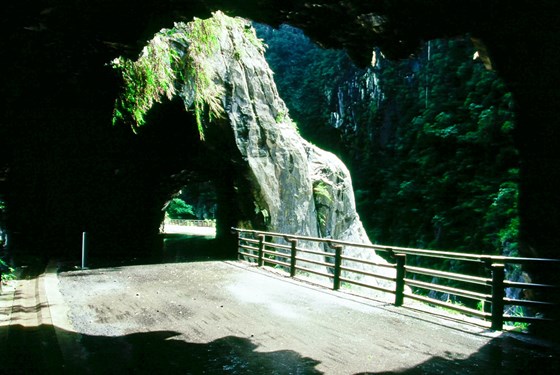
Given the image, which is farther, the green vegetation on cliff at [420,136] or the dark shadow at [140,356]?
the green vegetation on cliff at [420,136]

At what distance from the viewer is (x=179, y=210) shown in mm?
55594

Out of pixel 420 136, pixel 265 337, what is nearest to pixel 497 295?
pixel 265 337

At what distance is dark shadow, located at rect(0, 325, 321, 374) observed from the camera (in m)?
4.79

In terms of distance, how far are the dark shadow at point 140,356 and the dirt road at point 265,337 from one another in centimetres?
1

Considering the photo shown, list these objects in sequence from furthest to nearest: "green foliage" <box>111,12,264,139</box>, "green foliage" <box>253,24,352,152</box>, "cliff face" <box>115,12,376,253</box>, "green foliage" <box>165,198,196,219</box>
Answer: "green foliage" <box>165,198,196,219</box>, "green foliage" <box>253,24,352,152</box>, "cliff face" <box>115,12,376,253</box>, "green foliage" <box>111,12,264,139</box>

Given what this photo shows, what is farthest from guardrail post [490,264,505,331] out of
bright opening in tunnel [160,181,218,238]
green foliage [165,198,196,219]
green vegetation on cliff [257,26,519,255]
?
green foliage [165,198,196,219]

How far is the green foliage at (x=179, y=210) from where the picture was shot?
55.5 meters

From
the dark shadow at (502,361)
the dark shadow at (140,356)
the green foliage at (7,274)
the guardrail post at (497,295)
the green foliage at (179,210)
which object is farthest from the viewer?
the green foliage at (179,210)

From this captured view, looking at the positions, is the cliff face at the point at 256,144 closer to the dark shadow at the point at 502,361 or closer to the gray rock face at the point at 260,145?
the gray rock face at the point at 260,145

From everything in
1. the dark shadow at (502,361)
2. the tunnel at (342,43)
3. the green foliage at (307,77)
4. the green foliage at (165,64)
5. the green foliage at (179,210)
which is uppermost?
the green foliage at (307,77)

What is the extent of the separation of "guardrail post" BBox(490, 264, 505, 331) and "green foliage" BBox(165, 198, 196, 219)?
51272mm

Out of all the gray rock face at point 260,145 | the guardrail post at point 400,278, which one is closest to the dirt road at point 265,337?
the guardrail post at point 400,278

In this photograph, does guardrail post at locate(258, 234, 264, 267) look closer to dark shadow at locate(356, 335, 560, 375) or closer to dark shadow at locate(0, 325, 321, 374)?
dark shadow at locate(0, 325, 321, 374)

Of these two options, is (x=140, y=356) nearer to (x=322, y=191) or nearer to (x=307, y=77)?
(x=322, y=191)
